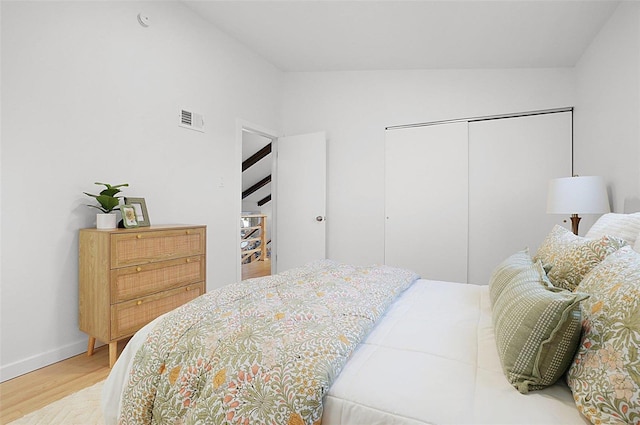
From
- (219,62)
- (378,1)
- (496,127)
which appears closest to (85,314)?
(219,62)

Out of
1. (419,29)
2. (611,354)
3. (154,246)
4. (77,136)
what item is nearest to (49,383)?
(154,246)

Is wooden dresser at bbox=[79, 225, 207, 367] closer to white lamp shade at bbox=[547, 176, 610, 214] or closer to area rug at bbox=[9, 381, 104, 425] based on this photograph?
area rug at bbox=[9, 381, 104, 425]

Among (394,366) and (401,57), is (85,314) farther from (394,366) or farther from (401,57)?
(401,57)

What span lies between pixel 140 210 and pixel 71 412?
4.37 ft

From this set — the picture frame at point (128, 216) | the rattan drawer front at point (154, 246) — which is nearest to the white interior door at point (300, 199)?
the rattan drawer front at point (154, 246)

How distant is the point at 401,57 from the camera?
3480 mm

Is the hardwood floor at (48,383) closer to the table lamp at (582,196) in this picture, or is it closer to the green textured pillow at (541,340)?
the green textured pillow at (541,340)

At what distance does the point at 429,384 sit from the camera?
887mm

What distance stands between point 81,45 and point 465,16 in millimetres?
2819

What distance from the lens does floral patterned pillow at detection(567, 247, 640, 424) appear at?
67 centimetres

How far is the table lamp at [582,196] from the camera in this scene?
2.24 m

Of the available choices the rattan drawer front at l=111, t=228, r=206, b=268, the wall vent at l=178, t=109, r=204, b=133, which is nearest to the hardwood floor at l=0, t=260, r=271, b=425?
the rattan drawer front at l=111, t=228, r=206, b=268

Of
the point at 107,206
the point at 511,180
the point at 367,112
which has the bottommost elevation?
the point at 107,206

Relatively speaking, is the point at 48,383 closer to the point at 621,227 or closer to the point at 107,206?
the point at 107,206
